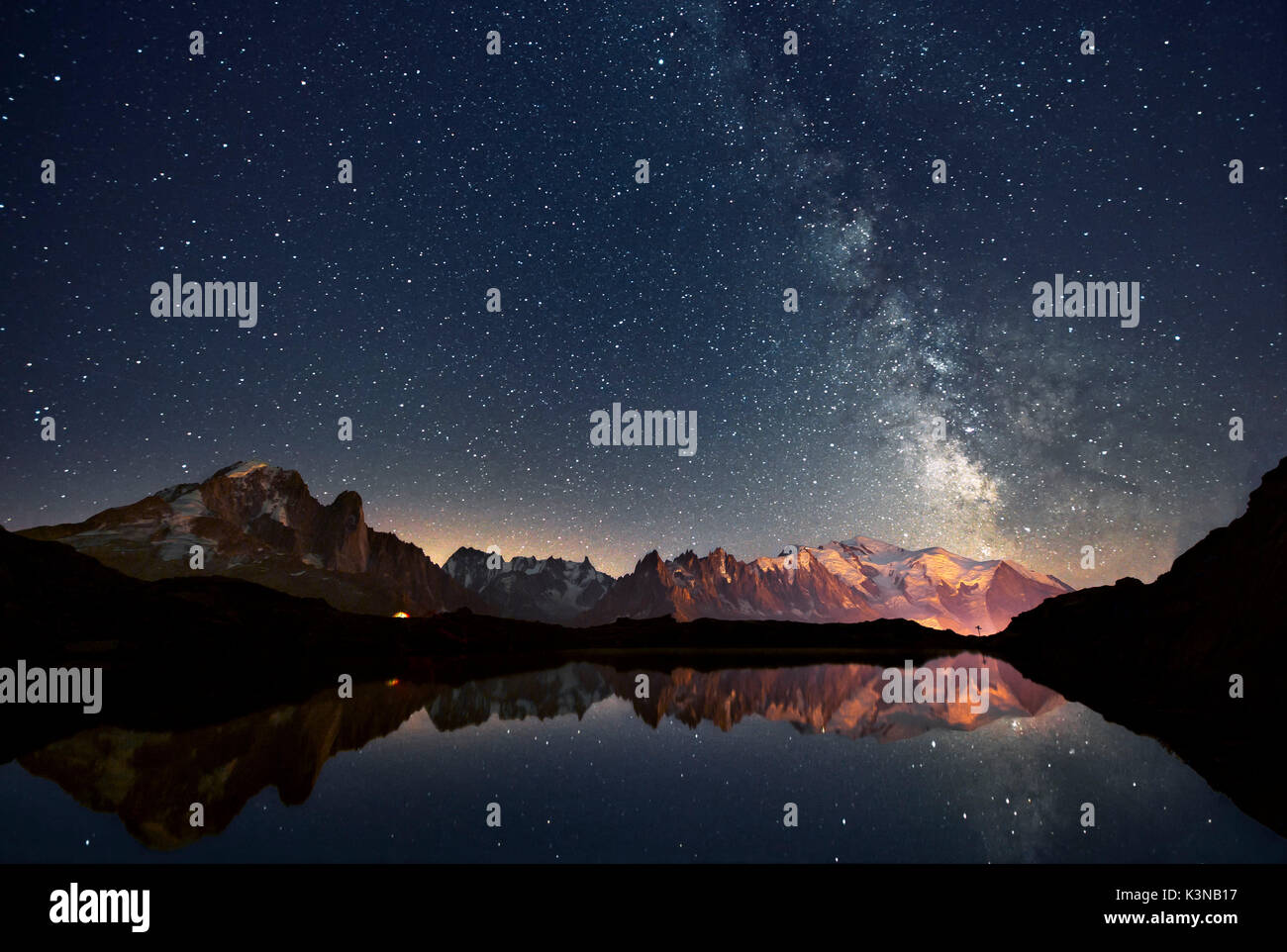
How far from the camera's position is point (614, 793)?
16.9 metres

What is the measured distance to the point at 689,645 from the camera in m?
147

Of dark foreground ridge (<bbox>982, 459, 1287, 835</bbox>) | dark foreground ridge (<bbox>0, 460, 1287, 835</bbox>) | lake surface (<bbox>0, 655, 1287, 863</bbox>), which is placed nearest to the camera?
lake surface (<bbox>0, 655, 1287, 863</bbox>)

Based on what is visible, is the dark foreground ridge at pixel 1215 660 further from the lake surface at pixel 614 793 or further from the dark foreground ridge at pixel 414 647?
the lake surface at pixel 614 793

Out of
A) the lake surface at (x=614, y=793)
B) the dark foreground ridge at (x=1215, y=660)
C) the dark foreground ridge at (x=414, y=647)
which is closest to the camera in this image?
the lake surface at (x=614, y=793)

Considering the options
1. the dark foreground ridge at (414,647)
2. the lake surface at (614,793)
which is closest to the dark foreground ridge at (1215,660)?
the dark foreground ridge at (414,647)

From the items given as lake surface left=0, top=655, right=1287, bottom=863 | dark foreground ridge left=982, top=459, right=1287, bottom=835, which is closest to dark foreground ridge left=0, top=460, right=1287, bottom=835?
dark foreground ridge left=982, top=459, right=1287, bottom=835

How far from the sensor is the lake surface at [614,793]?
12.7 metres

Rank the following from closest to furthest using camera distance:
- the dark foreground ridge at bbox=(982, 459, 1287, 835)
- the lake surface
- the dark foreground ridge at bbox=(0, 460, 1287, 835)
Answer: the lake surface, the dark foreground ridge at bbox=(982, 459, 1287, 835), the dark foreground ridge at bbox=(0, 460, 1287, 835)

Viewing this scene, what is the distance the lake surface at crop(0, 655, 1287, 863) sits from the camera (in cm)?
1273

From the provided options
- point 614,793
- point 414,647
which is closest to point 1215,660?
point 614,793

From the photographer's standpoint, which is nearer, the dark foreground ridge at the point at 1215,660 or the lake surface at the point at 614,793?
the lake surface at the point at 614,793

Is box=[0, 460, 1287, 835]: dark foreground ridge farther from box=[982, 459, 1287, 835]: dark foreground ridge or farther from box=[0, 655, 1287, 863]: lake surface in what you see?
box=[0, 655, 1287, 863]: lake surface

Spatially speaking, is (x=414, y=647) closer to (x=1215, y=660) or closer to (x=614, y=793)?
(x=614, y=793)
